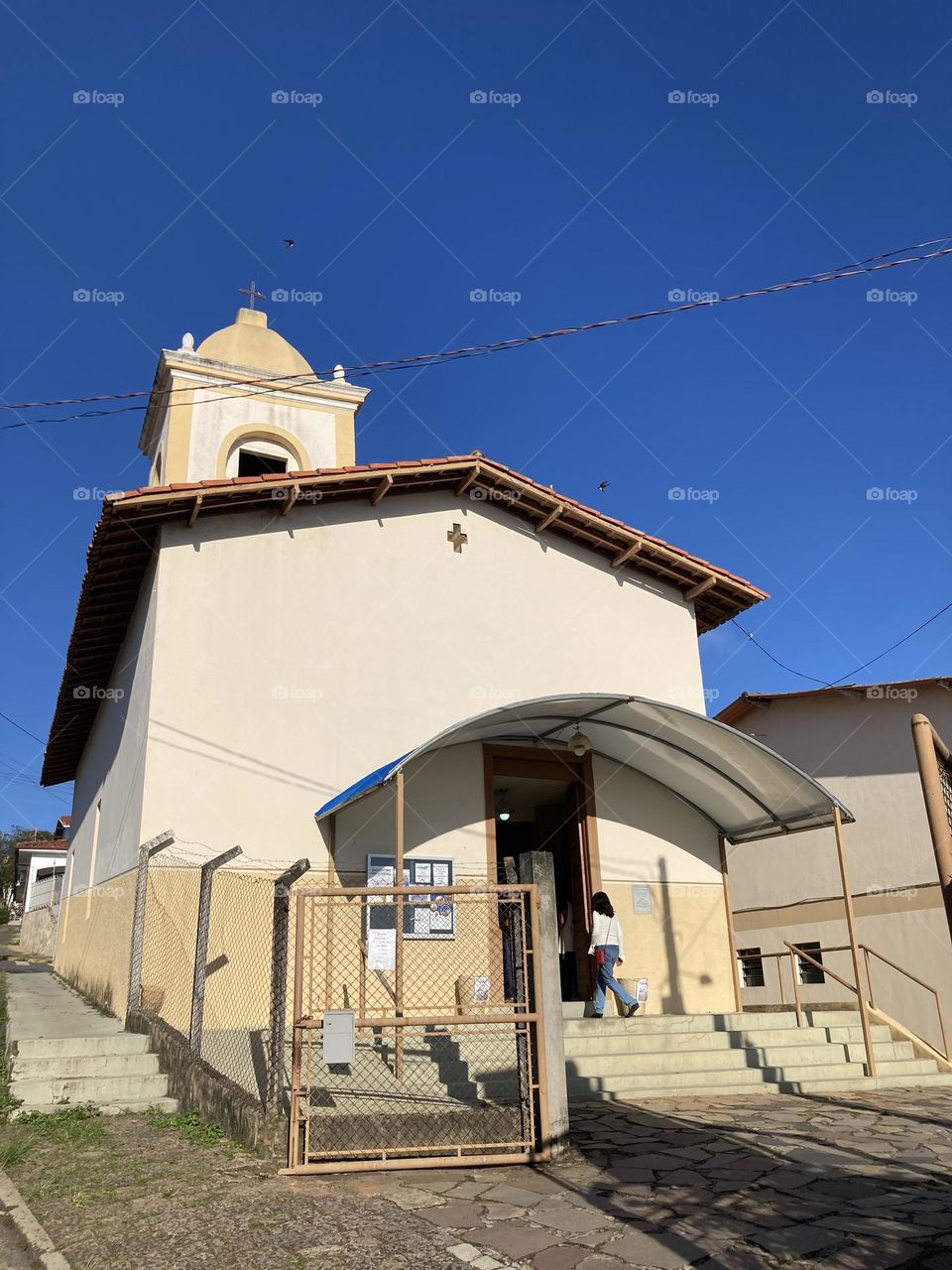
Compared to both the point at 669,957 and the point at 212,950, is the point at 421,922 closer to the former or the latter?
the point at 212,950

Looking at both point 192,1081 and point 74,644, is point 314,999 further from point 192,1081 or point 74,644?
point 74,644

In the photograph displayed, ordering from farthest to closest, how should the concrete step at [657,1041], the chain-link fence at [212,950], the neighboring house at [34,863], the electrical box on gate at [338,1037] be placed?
the neighboring house at [34,863], the concrete step at [657,1041], the chain-link fence at [212,950], the electrical box on gate at [338,1037]

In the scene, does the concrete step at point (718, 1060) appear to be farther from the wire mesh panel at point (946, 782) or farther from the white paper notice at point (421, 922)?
the wire mesh panel at point (946, 782)

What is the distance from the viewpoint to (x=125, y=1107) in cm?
783

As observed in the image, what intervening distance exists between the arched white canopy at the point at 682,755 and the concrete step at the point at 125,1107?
3.31 m

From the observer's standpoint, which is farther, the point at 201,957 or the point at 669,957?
the point at 669,957

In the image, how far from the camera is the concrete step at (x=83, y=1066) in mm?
7996

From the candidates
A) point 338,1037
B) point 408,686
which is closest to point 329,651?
point 408,686

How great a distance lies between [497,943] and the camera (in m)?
11.7

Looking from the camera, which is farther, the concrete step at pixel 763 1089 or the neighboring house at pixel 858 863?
the neighboring house at pixel 858 863

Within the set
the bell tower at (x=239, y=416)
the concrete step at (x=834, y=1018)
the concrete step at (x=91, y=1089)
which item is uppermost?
the bell tower at (x=239, y=416)

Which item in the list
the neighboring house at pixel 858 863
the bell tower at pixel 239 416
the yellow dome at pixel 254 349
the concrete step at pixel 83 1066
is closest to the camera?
the concrete step at pixel 83 1066

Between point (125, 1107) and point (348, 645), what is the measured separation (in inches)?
226

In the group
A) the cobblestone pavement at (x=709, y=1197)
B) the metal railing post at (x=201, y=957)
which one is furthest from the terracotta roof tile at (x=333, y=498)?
the cobblestone pavement at (x=709, y=1197)
